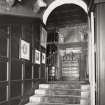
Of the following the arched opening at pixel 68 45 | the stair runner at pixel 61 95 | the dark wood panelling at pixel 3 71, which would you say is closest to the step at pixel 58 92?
the stair runner at pixel 61 95

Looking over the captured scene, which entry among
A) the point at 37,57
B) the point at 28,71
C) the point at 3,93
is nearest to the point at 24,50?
the point at 28,71

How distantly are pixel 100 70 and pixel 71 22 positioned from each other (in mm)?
9032

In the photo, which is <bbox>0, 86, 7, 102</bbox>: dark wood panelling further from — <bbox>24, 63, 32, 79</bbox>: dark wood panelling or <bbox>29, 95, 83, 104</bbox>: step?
<bbox>29, 95, 83, 104</bbox>: step

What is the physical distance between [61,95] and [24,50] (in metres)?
2.16

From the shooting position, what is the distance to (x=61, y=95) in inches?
290

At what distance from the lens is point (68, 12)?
1122cm

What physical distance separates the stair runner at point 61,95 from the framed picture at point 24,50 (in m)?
1.50

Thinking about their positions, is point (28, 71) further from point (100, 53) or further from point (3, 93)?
point (100, 53)

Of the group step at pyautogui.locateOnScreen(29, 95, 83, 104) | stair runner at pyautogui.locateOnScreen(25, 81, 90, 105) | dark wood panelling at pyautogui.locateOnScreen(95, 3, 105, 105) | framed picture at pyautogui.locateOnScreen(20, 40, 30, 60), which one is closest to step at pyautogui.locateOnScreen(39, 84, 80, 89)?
stair runner at pyautogui.locateOnScreen(25, 81, 90, 105)

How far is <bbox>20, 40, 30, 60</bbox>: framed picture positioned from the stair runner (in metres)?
1.50

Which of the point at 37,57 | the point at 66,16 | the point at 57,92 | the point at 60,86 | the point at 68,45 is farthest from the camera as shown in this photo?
the point at 68,45

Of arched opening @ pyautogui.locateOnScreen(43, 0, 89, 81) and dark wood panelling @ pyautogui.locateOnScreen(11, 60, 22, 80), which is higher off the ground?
arched opening @ pyautogui.locateOnScreen(43, 0, 89, 81)

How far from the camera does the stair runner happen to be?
6.94 meters

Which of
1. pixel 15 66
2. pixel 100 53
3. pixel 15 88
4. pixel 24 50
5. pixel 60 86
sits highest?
pixel 24 50
